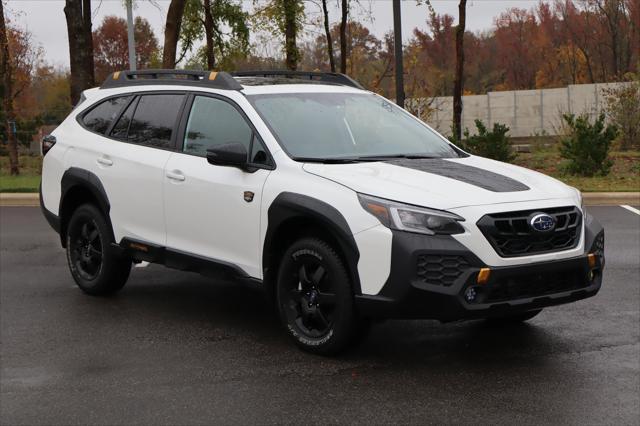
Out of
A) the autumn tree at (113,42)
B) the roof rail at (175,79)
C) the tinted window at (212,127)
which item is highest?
the autumn tree at (113,42)

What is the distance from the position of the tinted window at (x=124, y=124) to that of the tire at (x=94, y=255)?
687 mm

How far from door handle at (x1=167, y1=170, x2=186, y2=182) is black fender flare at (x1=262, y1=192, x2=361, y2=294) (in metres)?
1.03

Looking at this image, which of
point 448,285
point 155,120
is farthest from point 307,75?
point 448,285

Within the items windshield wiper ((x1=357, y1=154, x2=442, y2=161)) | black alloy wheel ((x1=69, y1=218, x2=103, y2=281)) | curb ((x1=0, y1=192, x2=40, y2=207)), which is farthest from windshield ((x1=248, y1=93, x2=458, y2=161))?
curb ((x1=0, y1=192, x2=40, y2=207))

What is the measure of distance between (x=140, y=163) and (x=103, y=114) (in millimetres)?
1090

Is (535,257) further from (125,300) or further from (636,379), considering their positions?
(125,300)

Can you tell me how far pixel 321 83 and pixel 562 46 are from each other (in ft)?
220

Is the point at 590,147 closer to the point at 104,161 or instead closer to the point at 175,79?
the point at 175,79

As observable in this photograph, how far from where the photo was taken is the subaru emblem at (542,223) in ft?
18.4

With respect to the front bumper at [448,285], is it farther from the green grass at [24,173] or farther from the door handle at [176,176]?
the green grass at [24,173]

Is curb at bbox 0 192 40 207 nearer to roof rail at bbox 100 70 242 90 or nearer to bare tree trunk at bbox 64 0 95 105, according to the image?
bare tree trunk at bbox 64 0 95 105

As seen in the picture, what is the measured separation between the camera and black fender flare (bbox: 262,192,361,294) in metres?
5.70

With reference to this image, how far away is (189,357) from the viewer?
628cm

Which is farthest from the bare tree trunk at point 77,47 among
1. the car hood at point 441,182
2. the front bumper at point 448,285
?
the front bumper at point 448,285
